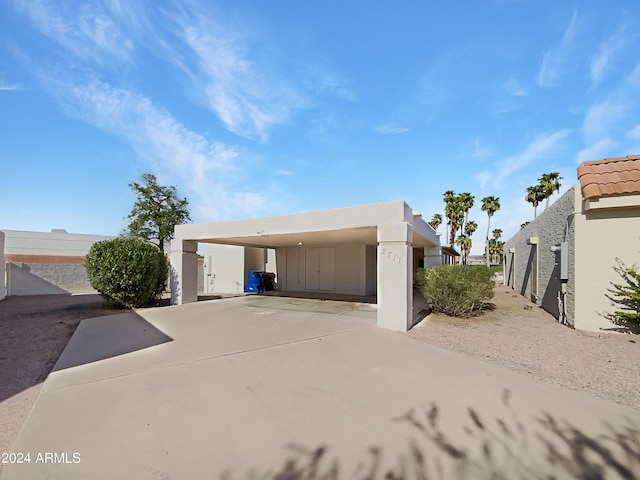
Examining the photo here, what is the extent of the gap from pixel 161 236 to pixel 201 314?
1566cm

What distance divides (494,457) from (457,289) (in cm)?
701

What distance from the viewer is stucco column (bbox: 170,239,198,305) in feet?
41.9

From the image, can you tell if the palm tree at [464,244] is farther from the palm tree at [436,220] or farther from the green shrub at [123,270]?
the green shrub at [123,270]

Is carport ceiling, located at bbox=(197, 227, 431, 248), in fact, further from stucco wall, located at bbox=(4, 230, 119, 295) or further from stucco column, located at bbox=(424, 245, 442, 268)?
stucco wall, located at bbox=(4, 230, 119, 295)

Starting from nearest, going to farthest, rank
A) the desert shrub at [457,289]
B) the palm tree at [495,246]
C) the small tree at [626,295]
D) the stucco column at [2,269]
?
1. the small tree at [626,295]
2. the desert shrub at [457,289]
3. the stucco column at [2,269]
4. the palm tree at [495,246]

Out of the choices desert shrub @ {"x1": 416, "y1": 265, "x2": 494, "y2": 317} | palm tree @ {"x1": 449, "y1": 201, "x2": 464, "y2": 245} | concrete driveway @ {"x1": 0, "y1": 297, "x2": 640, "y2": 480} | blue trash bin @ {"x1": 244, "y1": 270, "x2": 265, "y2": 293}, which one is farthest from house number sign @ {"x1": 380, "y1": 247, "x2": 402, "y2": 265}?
palm tree @ {"x1": 449, "y1": 201, "x2": 464, "y2": 245}

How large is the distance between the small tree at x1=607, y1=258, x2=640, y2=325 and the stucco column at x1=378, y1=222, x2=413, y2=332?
14.9ft

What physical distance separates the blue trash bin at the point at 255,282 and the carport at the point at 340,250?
137 cm

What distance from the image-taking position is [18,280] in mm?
17531

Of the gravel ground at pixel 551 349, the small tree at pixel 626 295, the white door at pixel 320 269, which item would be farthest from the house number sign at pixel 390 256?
the white door at pixel 320 269

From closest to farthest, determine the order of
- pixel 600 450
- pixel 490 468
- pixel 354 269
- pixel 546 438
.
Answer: pixel 490 468 < pixel 600 450 < pixel 546 438 < pixel 354 269

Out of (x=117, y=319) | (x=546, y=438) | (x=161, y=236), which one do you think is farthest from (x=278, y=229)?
(x=161, y=236)

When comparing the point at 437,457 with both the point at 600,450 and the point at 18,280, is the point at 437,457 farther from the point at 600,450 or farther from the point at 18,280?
the point at 18,280

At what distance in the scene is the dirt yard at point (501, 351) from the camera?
14.3 ft
